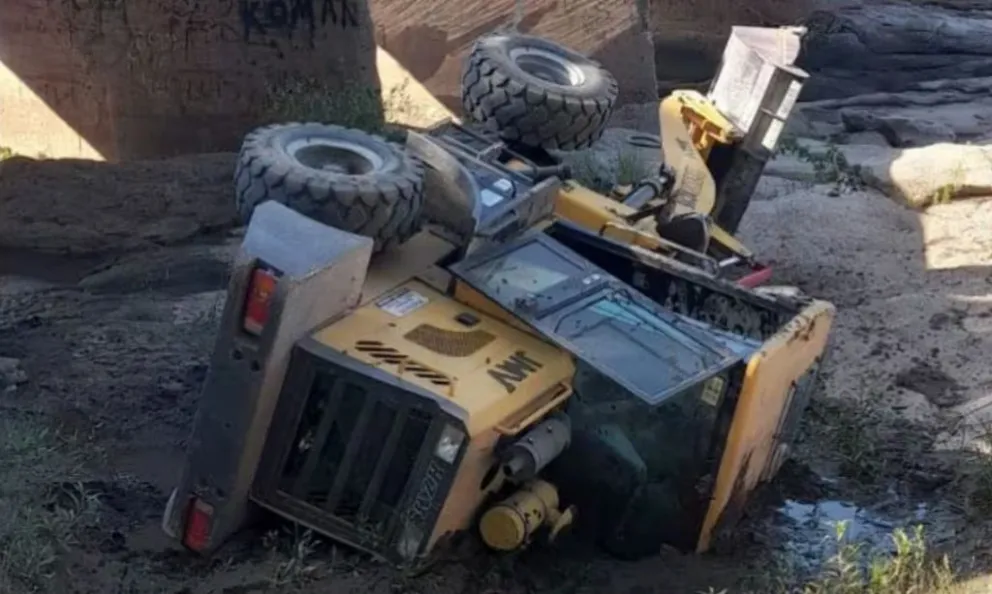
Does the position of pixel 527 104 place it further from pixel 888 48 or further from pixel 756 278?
pixel 888 48

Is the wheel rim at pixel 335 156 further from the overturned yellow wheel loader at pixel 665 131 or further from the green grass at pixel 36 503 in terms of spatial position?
the green grass at pixel 36 503

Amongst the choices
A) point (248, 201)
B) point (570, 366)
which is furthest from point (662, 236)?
point (248, 201)

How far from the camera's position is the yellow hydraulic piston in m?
5.75

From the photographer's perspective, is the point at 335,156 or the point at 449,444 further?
A: the point at 335,156

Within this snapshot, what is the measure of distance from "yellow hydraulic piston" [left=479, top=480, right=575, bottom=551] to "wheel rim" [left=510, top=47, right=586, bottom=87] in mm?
2628

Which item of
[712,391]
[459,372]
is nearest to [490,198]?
[459,372]

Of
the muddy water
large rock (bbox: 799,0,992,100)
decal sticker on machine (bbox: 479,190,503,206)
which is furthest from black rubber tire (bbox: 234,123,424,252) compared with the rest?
large rock (bbox: 799,0,992,100)

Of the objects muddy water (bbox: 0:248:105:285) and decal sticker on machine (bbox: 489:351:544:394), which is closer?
decal sticker on machine (bbox: 489:351:544:394)

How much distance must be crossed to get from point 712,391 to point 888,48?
13.2 metres

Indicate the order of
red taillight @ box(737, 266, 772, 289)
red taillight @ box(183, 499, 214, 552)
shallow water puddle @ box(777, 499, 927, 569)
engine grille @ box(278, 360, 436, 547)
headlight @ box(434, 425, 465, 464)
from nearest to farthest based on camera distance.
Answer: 1. headlight @ box(434, 425, 465, 464)
2. engine grille @ box(278, 360, 436, 547)
3. red taillight @ box(183, 499, 214, 552)
4. shallow water puddle @ box(777, 499, 927, 569)
5. red taillight @ box(737, 266, 772, 289)

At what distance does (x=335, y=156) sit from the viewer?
257 inches

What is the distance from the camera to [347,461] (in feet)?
18.7

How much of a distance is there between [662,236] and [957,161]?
482cm

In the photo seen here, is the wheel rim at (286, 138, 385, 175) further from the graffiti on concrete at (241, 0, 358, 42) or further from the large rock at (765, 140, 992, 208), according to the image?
the large rock at (765, 140, 992, 208)
